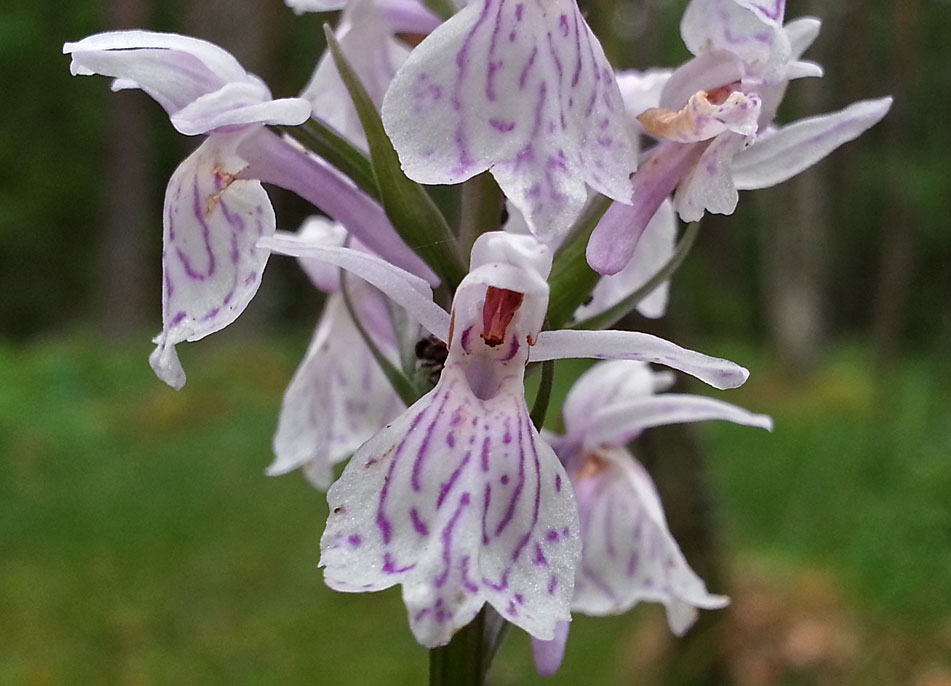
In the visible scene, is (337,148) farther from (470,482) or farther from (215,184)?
(470,482)

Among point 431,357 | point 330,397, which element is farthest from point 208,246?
point 330,397

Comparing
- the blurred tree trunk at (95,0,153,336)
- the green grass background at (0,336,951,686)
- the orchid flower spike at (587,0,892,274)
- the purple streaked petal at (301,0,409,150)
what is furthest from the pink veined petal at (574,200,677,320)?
the blurred tree trunk at (95,0,153,336)

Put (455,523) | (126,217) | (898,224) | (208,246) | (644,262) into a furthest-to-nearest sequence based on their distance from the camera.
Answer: (126,217) → (898,224) → (644,262) → (208,246) → (455,523)

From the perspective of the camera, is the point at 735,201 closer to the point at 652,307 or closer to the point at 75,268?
the point at 652,307

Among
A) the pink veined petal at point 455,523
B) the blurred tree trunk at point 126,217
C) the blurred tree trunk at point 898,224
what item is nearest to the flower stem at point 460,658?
the pink veined petal at point 455,523

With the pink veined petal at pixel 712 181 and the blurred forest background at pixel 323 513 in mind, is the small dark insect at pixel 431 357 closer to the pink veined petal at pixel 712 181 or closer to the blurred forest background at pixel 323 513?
the pink veined petal at pixel 712 181

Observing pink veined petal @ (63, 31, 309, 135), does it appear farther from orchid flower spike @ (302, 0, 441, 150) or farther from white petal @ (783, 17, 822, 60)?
white petal @ (783, 17, 822, 60)
